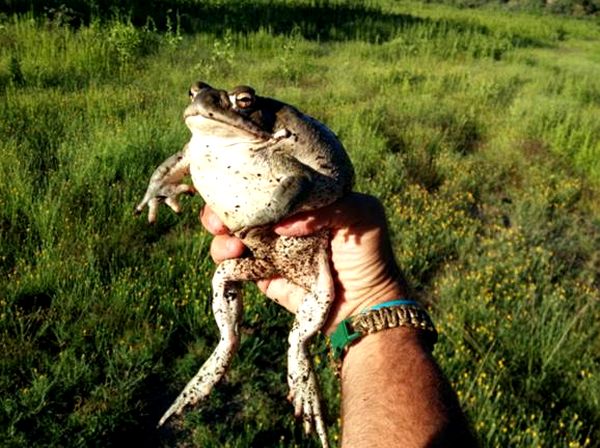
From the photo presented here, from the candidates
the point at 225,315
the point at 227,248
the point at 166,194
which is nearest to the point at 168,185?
the point at 166,194

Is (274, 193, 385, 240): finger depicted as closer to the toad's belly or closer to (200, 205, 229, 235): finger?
the toad's belly

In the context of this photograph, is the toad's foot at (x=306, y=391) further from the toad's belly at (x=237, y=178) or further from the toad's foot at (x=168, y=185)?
the toad's foot at (x=168, y=185)

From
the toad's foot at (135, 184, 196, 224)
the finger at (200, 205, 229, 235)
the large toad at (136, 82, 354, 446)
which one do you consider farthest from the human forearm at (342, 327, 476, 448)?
the toad's foot at (135, 184, 196, 224)

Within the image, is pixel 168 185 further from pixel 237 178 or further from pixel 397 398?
pixel 397 398

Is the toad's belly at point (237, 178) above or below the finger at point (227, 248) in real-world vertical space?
above

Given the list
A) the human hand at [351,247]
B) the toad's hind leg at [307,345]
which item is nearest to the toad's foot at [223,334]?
the human hand at [351,247]

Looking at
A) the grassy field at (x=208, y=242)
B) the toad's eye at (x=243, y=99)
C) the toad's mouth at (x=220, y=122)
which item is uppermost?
the toad's eye at (x=243, y=99)
